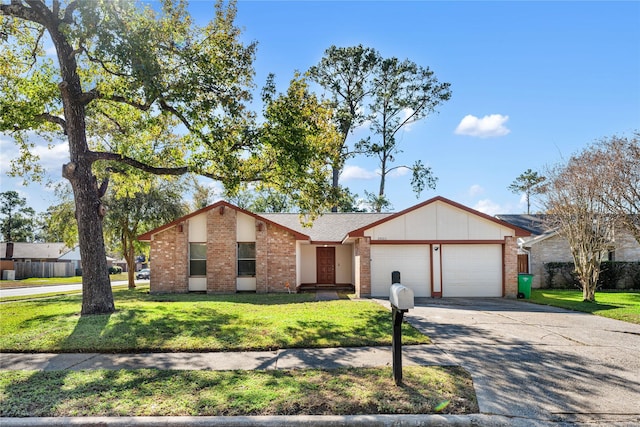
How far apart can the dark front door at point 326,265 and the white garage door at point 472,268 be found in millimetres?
6935

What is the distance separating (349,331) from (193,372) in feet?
11.8

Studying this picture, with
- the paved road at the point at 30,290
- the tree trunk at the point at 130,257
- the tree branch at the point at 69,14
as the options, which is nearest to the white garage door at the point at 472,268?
the tree branch at the point at 69,14

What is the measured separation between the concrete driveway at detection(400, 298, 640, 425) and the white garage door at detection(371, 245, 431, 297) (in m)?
4.80

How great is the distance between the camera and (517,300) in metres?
15.2

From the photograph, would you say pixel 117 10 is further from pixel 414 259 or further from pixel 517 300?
pixel 517 300

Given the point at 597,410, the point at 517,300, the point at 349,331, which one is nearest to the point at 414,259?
the point at 517,300

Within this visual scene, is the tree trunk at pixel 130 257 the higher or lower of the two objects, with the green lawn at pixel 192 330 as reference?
higher

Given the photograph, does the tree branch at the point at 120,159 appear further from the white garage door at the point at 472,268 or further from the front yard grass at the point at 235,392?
the white garage door at the point at 472,268

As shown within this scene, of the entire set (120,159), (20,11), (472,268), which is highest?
(20,11)

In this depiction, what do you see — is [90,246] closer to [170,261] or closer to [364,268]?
[170,261]

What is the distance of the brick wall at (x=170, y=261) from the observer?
59.3ft

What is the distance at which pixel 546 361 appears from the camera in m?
6.36

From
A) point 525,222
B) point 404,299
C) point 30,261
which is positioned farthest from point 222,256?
point 30,261

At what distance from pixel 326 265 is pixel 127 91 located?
540 inches
